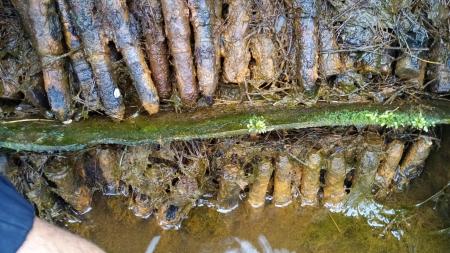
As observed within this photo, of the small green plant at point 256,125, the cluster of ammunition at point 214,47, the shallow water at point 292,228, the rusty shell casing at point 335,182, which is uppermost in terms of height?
the cluster of ammunition at point 214,47

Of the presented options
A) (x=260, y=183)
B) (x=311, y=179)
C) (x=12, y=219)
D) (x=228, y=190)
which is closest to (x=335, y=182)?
(x=311, y=179)

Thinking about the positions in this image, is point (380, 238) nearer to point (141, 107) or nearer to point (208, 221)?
point (208, 221)

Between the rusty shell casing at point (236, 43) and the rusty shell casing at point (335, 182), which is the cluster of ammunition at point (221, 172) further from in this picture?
the rusty shell casing at point (236, 43)

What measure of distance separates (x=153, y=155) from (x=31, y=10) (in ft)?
4.32

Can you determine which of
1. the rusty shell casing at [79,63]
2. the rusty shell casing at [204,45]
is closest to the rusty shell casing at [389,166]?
the rusty shell casing at [204,45]

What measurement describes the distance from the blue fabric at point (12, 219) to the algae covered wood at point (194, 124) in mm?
919

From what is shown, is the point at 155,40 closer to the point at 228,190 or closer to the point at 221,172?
the point at 221,172

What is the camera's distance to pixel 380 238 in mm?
3854

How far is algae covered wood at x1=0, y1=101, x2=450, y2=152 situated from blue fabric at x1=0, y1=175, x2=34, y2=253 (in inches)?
36.2

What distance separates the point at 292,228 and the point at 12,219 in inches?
88.5

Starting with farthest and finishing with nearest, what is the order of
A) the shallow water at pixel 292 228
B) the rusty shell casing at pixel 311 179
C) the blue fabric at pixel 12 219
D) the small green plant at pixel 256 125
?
the shallow water at pixel 292 228 → the rusty shell casing at pixel 311 179 → the small green plant at pixel 256 125 → the blue fabric at pixel 12 219

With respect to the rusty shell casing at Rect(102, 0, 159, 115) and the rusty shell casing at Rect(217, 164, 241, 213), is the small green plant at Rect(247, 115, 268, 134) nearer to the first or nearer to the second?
the rusty shell casing at Rect(217, 164, 241, 213)

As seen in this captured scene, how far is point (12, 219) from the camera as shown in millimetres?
2301

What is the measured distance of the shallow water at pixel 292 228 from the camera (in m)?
3.80
